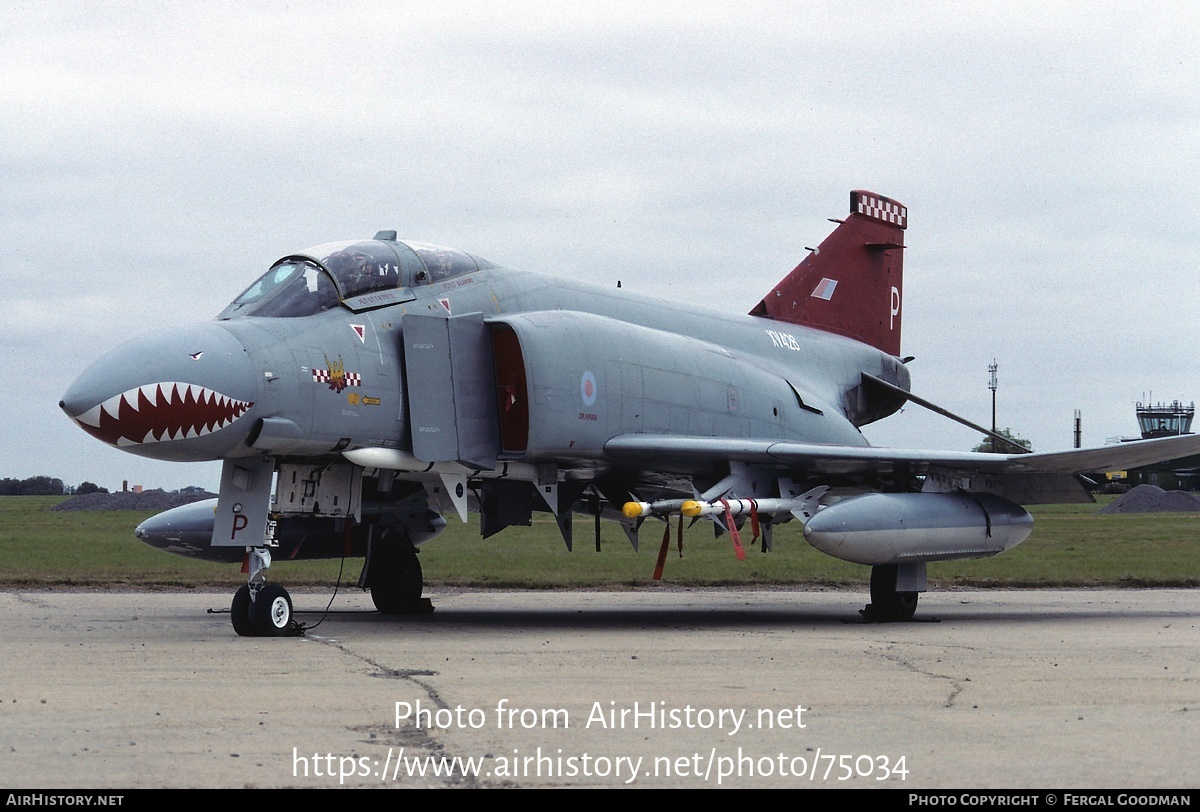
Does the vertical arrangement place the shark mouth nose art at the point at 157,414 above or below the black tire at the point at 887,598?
above

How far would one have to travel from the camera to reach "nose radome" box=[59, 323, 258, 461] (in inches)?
417

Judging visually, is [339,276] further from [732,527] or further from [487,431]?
[732,527]

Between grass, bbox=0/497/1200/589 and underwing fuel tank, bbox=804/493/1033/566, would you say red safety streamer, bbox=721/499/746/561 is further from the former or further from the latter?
grass, bbox=0/497/1200/589

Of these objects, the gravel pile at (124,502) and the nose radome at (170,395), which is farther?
the gravel pile at (124,502)

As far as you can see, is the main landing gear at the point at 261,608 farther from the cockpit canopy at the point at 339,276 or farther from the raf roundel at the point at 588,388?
the raf roundel at the point at 588,388

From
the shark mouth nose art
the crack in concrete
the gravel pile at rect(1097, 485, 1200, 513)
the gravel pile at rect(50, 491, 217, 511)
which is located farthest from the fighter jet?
the gravel pile at rect(1097, 485, 1200, 513)

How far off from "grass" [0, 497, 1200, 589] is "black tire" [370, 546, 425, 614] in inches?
207

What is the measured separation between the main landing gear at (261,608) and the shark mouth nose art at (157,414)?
1367 mm

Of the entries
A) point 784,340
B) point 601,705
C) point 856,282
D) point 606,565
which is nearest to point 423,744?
point 601,705

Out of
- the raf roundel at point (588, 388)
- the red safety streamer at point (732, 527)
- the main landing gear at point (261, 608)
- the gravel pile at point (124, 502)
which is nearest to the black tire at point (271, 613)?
the main landing gear at point (261, 608)

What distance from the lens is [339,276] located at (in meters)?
12.6

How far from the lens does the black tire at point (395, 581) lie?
15.4 m

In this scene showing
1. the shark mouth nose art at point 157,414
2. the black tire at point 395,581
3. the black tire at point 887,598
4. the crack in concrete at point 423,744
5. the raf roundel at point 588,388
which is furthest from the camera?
the black tire at point 395,581
